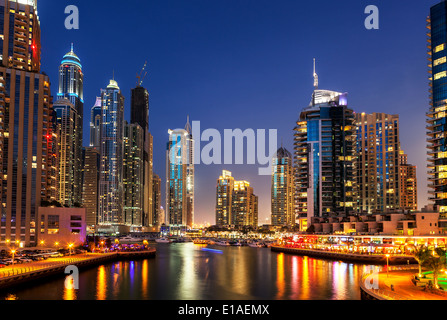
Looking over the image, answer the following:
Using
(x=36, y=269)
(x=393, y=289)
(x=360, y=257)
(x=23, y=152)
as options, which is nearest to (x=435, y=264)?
(x=393, y=289)

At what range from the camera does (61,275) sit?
85.4 m

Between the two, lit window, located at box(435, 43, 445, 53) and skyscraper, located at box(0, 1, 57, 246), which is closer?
skyscraper, located at box(0, 1, 57, 246)

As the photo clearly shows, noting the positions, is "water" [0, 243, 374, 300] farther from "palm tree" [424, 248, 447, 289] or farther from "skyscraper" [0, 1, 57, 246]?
"skyscraper" [0, 1, 57, 246]

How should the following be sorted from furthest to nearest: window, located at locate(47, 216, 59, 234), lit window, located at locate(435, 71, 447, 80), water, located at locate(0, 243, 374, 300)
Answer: lit window, located at locate(435, 71, 447, 80) → window, located at locate(47, 216, 59, 234) → water, located at locate(0, 243, 374, 300)


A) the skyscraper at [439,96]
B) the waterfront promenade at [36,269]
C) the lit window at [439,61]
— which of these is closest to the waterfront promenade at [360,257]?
the skyscraper at [439,96]

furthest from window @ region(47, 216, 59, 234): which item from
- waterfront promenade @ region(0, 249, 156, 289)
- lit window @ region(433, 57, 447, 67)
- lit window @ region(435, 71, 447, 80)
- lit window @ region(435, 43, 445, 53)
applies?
lit window @ region(435, 43, 445, 53)

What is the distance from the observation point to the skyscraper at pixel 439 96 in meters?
139

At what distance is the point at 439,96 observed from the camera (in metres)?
142

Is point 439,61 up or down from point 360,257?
up

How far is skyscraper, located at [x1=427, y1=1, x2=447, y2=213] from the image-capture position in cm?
13921

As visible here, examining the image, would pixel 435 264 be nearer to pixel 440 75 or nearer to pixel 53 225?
pixel 440 75

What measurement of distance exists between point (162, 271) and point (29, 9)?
369 ft

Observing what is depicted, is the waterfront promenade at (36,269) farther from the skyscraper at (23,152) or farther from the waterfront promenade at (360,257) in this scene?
the waterfront promenade at (360,257)
